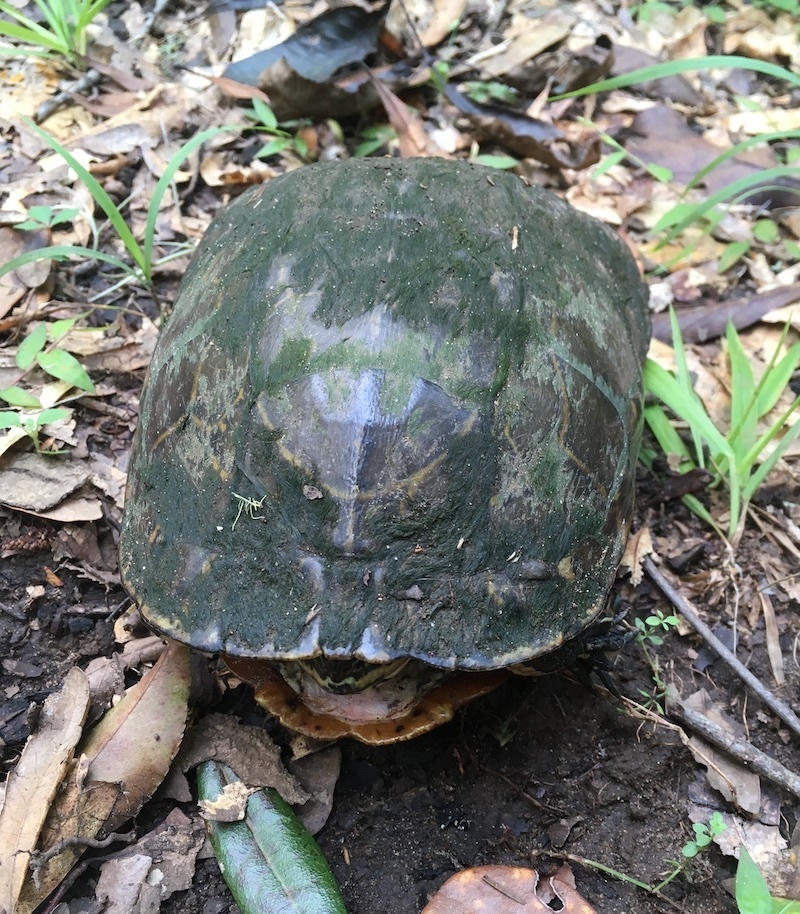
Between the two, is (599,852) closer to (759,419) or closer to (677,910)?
(677,910)

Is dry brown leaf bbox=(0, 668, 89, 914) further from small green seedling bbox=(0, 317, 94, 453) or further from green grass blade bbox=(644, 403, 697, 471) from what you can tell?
green grass blade bbox=(644, 403, 697, 471)

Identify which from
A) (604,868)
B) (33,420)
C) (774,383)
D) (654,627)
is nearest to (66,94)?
(33,420)

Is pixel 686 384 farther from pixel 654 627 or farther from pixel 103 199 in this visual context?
pixel 103 199

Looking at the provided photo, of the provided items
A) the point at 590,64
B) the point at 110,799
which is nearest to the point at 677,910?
the point at 110,799

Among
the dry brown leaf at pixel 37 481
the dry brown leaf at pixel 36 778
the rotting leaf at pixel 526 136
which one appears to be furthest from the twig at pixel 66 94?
the dry brown leaf at pixel 36 778

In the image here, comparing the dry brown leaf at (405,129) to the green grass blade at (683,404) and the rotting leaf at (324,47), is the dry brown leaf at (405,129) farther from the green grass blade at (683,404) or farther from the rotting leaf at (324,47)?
the green grass blade at (683,404)

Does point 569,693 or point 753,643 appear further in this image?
point 753,643

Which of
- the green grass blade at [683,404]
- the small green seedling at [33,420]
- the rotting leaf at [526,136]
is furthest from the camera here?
the rotting leaf at [526,136]
